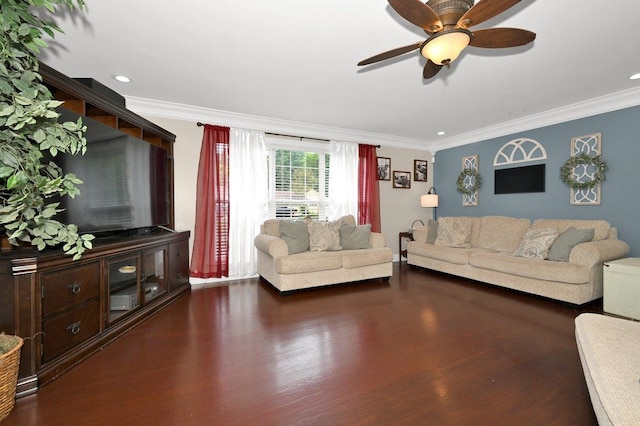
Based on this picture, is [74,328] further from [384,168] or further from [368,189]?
[384,168]

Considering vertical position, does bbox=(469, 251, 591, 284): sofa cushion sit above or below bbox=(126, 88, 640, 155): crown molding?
below

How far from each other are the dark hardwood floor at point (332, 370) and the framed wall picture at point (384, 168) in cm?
288

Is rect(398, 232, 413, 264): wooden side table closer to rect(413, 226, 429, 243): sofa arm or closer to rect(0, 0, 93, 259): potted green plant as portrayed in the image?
rect(413, 226, 429, 243): sofa arm

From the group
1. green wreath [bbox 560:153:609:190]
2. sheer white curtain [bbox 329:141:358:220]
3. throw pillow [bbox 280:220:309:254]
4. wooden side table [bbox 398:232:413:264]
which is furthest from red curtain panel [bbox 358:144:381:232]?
green wreath [bbox 560:153:609:190]

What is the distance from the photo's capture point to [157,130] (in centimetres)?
331

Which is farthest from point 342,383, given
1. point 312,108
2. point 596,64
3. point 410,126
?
point 410,126

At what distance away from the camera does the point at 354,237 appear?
4.02 metres

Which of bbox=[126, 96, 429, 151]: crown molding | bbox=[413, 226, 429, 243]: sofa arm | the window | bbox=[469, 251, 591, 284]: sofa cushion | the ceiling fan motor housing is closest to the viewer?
the ceiling fan motor housing

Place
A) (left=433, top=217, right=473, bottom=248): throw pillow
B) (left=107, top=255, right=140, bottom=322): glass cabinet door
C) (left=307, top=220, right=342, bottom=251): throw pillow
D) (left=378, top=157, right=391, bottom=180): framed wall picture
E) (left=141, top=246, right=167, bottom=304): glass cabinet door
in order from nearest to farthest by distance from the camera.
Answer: (left=107, top=255, right=140, bottom=322): glass cabinet door → (left=141, top=246, right=167, bottom=304): glass cabinet door → (left=307, top=220, right=342, bottom=251): throw pillow → (left=433, top=217, right=473, bottom=248): throw pillow → (left=378, top=157, right=391, bottom=180): framed wall picture

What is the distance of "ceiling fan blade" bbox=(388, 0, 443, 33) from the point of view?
1.42 meters

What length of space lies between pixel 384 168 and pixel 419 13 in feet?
12.8

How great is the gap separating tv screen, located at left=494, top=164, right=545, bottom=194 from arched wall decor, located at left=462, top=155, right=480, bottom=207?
359 millimetres

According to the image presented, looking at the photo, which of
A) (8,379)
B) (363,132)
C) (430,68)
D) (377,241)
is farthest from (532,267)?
(8,379)

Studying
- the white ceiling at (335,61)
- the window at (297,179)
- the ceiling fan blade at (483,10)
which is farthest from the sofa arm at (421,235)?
the ceiling fan blade at (483,10)
